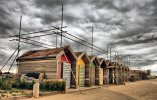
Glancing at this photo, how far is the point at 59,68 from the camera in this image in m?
23.2

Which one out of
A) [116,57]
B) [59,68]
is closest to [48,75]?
[59,68]

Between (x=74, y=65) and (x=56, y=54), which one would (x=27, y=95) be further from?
(x=74, y=65)

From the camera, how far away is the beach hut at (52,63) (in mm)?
22656

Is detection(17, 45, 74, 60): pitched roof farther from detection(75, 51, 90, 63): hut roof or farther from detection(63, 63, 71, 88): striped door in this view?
detection(75, 51, 90, 63): hut roof

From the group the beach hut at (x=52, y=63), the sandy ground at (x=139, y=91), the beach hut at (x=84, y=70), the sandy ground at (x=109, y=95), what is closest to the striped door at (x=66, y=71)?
the beach hut at (x=52, y=63)

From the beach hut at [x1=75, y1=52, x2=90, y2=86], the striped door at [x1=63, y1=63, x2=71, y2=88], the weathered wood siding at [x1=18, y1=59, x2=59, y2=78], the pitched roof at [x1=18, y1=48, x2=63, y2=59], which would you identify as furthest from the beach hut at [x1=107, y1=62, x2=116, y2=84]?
the weathered wood siding at [x1=18, y1=59, x2=59, y2=78]

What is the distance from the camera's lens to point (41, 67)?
2355 cm

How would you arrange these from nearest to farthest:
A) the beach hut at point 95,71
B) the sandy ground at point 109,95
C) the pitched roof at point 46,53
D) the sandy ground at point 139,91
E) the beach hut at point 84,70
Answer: the sandy ground at point 109,95, the sandy ground at point 139,91, the pitched roof at point 46,53, the beach hut at point 84,70, the beach hut at point 95,71

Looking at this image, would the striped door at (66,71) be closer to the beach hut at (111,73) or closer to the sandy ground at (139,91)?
the sandy ground at (139,91)

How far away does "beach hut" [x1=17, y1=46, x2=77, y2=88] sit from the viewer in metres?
22.7

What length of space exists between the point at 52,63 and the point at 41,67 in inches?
58.9

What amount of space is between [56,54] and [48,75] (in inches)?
87.4

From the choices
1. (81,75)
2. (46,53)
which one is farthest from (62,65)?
(81,75)

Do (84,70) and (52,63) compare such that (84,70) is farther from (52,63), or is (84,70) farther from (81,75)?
(52,63)
